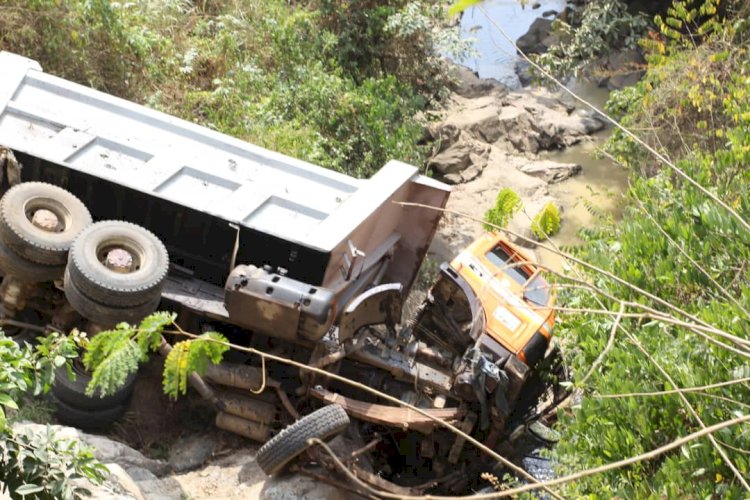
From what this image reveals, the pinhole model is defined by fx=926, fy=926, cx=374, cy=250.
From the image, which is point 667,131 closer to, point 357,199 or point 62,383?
point 357,199

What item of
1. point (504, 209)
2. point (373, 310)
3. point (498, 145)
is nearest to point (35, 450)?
point (373, 310)

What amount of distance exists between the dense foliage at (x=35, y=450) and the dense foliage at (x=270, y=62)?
5850mm

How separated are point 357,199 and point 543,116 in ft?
33.5

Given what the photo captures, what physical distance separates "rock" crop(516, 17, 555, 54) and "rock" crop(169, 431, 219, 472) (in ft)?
46.4

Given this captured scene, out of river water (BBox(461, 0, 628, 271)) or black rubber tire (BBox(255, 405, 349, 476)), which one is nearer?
black rubber tire (BBox(255, 405, 349, 476))

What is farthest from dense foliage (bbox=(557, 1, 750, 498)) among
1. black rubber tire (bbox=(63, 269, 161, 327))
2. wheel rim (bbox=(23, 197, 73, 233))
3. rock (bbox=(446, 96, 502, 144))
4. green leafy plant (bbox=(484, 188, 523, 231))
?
rock (bbox=(446, 96, 502, 144))

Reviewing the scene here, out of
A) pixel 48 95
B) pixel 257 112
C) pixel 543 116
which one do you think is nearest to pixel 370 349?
pixel 48 95

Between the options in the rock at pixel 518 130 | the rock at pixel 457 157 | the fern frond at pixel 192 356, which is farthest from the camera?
→ the rock at pixel 518 130

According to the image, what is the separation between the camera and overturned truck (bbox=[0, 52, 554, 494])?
668cm

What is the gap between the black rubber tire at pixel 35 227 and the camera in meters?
6.54

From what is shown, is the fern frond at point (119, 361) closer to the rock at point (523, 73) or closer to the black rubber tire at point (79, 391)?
the black rubber tire at point (79, 391)

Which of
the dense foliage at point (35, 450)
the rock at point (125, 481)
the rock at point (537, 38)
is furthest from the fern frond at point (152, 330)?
the rock at point (537, 38)

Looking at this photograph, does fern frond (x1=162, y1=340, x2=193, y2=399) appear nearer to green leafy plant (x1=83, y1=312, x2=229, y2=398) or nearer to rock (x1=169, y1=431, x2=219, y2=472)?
green leafy plant (x1=83, y1=312, x2=229, y2=398)

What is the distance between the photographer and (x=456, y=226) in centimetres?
1320
